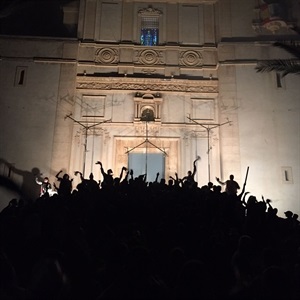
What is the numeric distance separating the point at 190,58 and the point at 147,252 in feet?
62.0

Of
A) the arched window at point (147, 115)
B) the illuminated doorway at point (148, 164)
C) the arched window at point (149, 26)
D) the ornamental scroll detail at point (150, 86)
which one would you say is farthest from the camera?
the arched window at point (149, 26)

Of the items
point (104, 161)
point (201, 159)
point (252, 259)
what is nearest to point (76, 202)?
point (252, 259)

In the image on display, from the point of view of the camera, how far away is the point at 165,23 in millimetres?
21391

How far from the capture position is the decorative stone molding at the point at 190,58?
20734mm

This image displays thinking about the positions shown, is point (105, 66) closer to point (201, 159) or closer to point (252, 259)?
point (201, 159)

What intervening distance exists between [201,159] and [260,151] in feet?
11.2

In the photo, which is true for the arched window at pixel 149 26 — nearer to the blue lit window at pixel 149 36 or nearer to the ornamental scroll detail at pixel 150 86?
the blue lit window at pixel 149 36

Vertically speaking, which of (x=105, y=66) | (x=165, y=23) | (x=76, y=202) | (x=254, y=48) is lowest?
(x=76, y=202)

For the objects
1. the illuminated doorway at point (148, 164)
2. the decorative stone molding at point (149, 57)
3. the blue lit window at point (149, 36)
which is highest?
the blue lit window at point (149, 36)

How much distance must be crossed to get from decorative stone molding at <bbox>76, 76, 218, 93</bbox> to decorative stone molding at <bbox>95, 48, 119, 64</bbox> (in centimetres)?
137

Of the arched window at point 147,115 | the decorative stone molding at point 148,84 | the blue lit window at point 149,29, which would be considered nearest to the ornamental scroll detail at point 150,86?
the decorative stone molding at point 148,84

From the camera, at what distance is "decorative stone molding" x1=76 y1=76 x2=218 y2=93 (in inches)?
787

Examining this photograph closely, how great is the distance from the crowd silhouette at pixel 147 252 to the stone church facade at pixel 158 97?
1038cm

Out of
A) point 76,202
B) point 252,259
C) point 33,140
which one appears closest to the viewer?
point 252,259
